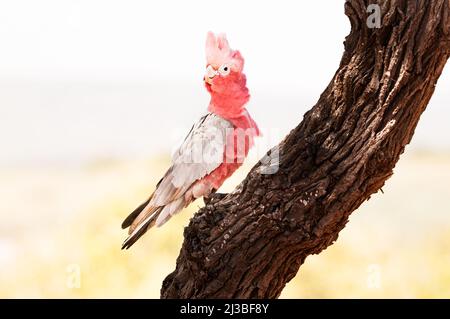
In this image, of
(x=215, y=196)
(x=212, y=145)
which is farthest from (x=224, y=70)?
(x=215, y=196)

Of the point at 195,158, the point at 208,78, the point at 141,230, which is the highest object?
the point at 208,78

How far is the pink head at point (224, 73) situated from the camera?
6.45 ft

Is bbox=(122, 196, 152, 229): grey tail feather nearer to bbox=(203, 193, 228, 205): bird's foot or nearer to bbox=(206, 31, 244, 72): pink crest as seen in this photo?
bbox=(203, 193, 228, 205): bird's foot

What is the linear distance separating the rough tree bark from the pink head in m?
0.21

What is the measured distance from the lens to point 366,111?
1837mm

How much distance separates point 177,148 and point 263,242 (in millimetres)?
416

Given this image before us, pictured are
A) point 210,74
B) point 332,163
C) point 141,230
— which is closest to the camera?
point 332,163

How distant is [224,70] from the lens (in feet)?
6.46

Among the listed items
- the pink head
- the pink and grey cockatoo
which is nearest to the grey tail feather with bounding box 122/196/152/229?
the pink and grey cockatoo

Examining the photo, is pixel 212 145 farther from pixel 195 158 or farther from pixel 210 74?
pixel 210 74

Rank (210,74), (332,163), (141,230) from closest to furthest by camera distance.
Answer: (332,163) < (210,74) < (141,230)

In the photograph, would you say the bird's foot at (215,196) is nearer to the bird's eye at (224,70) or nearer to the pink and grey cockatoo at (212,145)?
the pink and grey cockatoo at (212,145)
